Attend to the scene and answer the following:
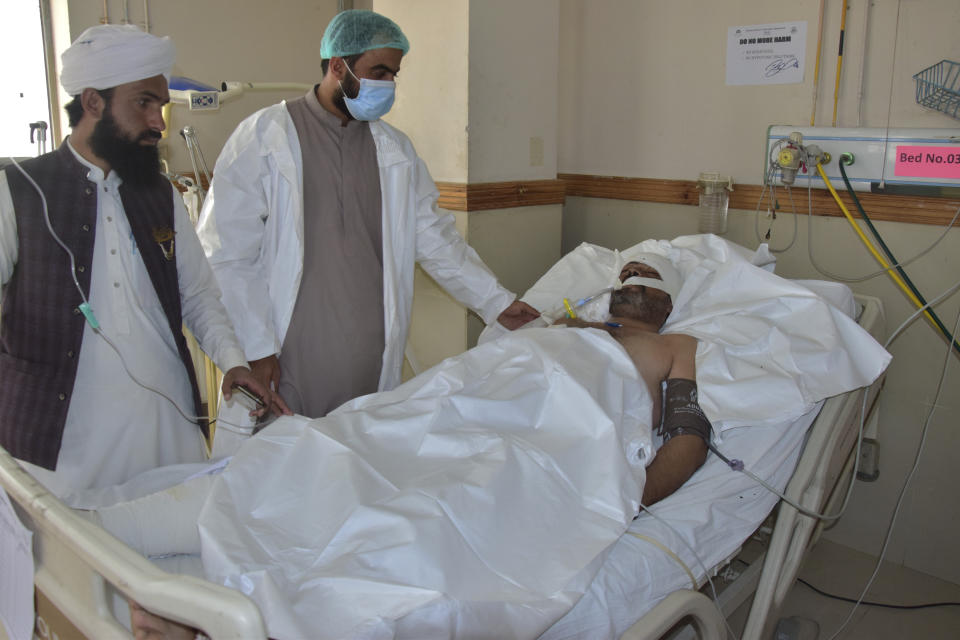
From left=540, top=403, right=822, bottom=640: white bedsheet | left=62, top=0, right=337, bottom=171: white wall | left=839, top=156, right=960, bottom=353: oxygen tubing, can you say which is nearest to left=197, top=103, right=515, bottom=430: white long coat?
left=540, top=403, right=822, bottom=640: white bedsheet

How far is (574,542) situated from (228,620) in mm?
765

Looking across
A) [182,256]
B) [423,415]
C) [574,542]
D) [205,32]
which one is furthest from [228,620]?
[205,32]

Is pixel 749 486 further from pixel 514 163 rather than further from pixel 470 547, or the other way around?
pixel 514 163

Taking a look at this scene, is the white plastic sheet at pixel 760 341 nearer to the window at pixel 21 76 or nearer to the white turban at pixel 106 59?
the white turban at pixel 106 59

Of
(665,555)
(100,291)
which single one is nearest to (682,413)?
(665,555)

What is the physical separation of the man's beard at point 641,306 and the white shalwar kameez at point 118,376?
46.2 inches

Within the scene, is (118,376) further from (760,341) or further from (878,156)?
(878,156)

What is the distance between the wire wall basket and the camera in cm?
230

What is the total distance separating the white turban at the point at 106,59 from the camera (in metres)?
1.59

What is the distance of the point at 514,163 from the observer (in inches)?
119

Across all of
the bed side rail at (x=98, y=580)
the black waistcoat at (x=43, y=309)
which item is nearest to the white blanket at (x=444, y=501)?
the bed side rail at (x=98, y=580)

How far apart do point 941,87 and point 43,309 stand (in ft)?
8.35
